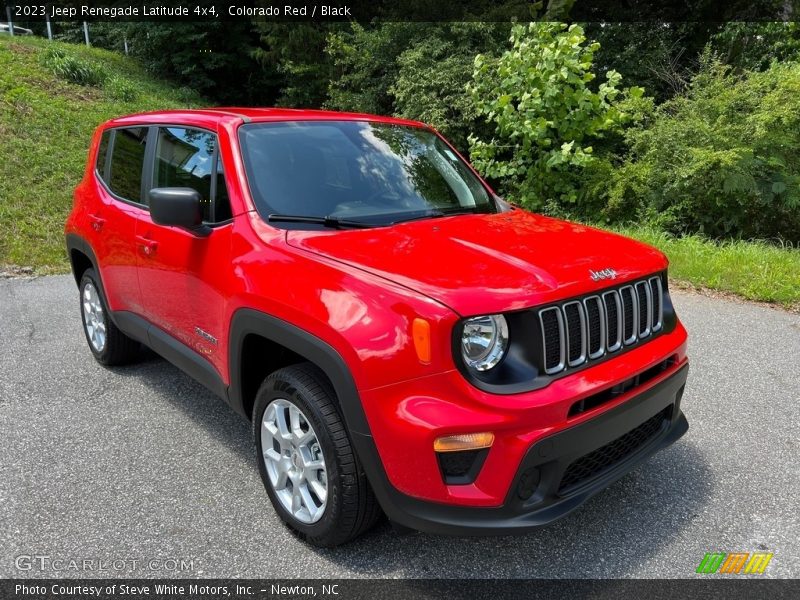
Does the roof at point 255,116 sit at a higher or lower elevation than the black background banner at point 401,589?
higher

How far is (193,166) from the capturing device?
10.8ft

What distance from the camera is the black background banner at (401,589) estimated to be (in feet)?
7.62

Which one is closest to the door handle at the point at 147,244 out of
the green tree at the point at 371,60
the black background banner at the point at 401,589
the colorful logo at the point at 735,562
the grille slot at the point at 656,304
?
the black background banner at the point at 401,589

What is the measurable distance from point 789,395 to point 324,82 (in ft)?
57.1

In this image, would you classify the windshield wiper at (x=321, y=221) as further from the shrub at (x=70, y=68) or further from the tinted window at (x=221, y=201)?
the shrub at (x=70, y=68)

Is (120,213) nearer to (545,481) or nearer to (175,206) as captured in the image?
(175,206)

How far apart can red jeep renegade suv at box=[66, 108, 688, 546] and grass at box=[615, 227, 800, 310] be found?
402 cm

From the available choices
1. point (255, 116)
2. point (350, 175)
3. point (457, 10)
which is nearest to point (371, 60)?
point (457, 10)

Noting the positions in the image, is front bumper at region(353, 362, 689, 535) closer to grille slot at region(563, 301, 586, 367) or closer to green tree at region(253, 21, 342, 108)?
grille slot at region(563, 301, 586, 367)

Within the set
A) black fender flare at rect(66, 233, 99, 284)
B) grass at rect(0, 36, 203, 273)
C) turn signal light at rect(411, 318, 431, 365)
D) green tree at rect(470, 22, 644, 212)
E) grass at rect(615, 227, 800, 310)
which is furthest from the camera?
grass at rect(0, 36, 203, 273)

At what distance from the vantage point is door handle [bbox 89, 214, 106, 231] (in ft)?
13.3

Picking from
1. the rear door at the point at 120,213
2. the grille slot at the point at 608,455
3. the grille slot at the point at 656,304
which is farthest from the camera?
the rear door at the point at 120,213

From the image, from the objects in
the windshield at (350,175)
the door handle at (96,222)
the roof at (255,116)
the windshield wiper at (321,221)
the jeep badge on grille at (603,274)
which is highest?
the roof at (255,116)

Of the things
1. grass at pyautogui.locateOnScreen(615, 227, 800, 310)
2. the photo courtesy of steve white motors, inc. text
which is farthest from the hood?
grass at pyautogui.locateOnScreen(615, 227, 800, 310)
